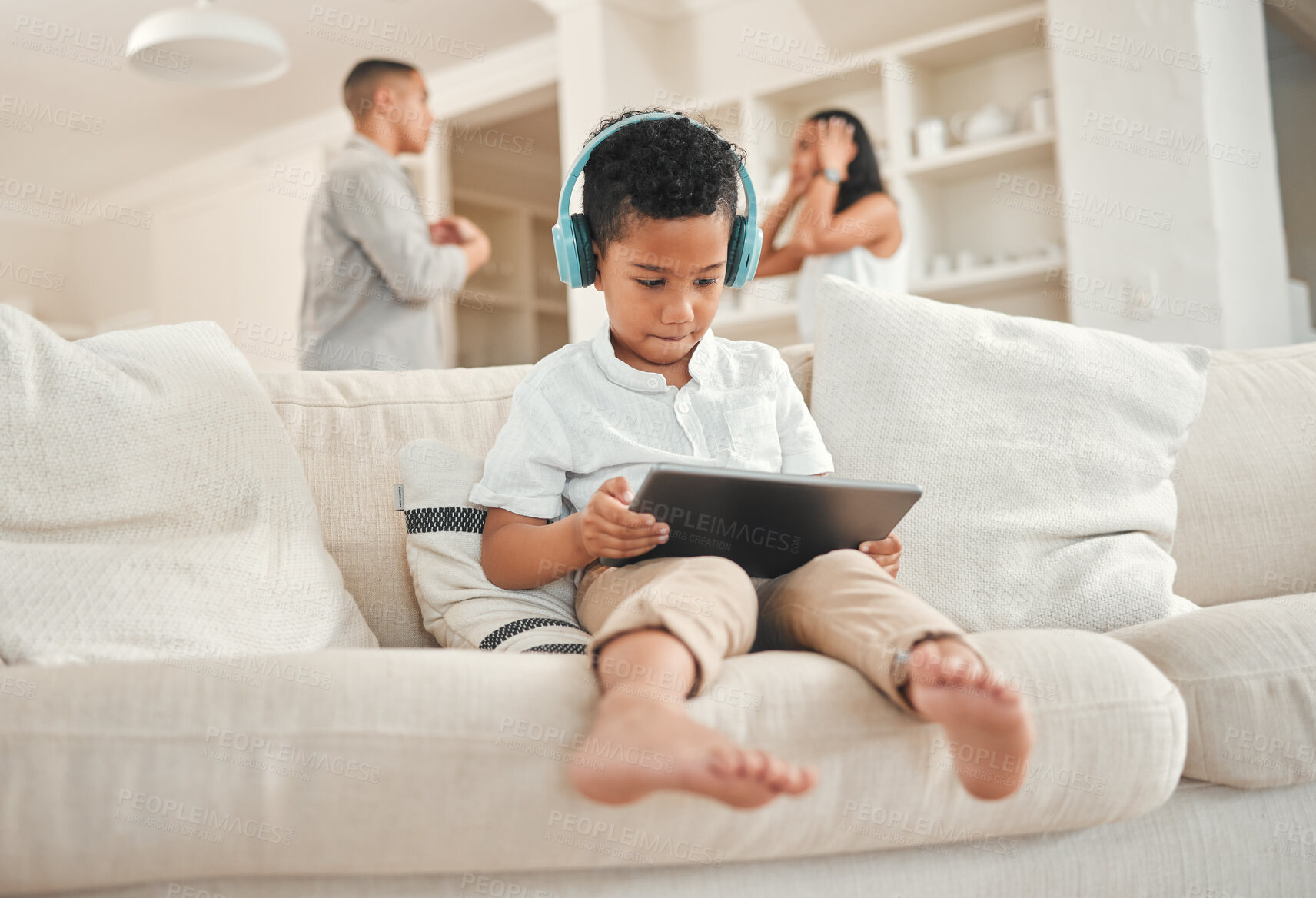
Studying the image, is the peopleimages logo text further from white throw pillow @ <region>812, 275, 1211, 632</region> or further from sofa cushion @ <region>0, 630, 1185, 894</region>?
white throw pillow @ <region>812, 275, 1211, 632</region>

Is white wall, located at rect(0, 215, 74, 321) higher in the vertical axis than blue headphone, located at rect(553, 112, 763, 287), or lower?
higher

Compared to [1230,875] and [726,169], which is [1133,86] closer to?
[726,169]

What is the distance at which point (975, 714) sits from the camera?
75cm

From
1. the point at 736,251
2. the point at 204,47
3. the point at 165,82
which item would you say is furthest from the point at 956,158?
the point at 165,82

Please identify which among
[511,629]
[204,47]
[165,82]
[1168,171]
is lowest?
[511,629]

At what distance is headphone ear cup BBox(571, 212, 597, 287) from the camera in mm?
1205

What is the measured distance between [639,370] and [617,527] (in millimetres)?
292

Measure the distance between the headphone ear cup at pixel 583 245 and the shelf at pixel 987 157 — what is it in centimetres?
233

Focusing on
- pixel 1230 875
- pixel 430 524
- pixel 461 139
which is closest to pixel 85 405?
pixel 430 524

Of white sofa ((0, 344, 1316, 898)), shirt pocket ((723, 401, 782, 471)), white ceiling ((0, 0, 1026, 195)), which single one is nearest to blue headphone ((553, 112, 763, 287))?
shirt pocket ((723, 401, 782, 471))

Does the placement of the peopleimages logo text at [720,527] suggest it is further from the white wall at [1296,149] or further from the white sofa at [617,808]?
the white wall at [1296,149]

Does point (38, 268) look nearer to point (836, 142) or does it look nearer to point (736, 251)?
point (836, 142)

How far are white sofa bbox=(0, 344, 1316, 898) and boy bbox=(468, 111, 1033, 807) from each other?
52mm

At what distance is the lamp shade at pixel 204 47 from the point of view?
9.64 feet
